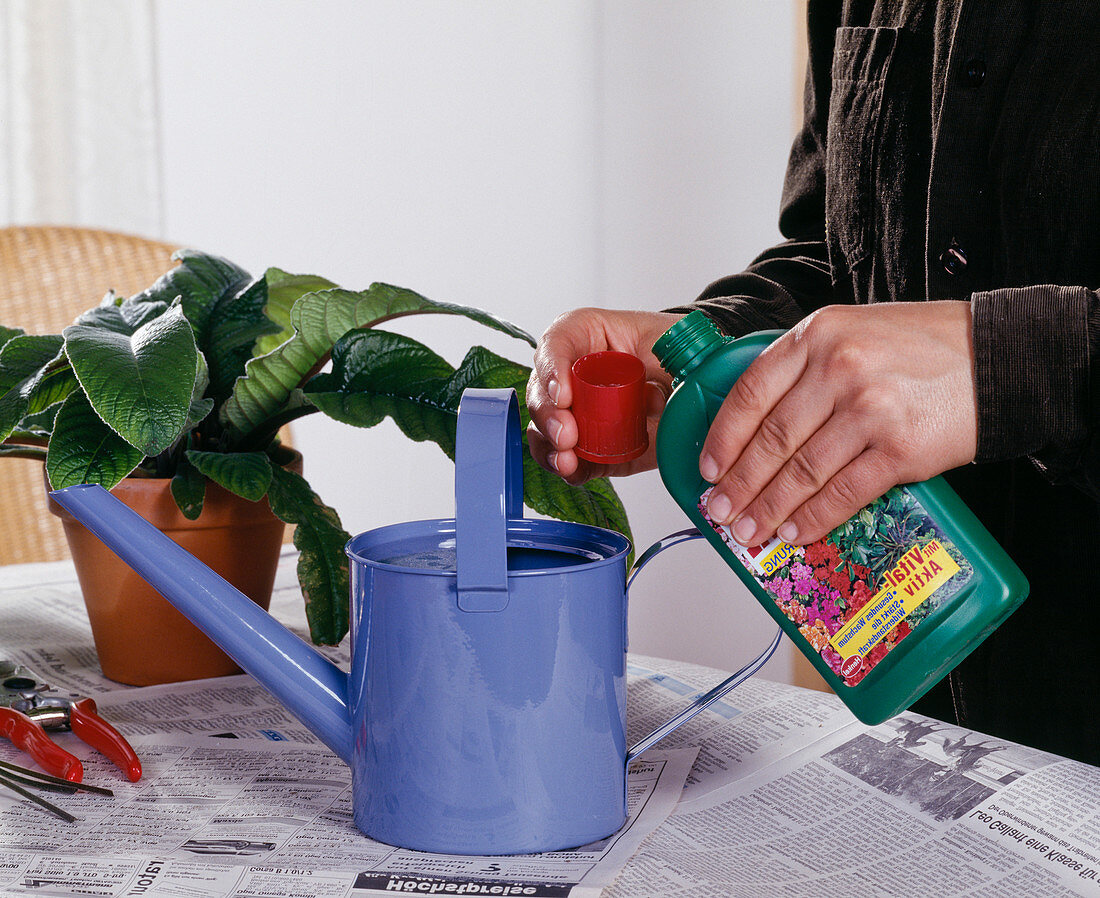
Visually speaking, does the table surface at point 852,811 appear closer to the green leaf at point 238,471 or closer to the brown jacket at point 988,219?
the brown jacket at point 988,219

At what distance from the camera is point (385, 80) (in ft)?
8.05

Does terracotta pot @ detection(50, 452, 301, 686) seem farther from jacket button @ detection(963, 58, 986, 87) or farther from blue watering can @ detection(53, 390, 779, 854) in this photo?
jacket button @ detection(963, 58, 986, 87)

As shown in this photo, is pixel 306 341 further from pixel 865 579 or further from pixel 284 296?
pixel 865 579

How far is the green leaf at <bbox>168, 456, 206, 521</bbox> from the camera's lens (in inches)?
27.4

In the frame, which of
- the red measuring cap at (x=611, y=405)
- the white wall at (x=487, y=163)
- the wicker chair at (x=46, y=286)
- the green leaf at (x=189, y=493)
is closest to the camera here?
the red measuring cap at (x=611, y=405)

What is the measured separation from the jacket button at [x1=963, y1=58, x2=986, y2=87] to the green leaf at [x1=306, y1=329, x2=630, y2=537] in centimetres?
41

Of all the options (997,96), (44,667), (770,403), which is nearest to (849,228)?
(997,96)

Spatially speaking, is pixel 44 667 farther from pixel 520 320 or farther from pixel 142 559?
pixel 520 320

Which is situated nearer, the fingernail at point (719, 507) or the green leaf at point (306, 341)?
the fingernail at point (719, 507)

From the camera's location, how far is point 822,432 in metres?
0.53

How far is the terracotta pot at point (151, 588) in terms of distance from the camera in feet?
2.38

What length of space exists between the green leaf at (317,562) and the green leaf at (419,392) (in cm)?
7

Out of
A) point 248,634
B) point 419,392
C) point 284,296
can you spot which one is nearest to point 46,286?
point 284,296

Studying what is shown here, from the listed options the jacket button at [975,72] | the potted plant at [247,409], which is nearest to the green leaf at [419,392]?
the potted plant at [247,409]
